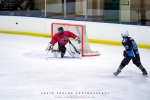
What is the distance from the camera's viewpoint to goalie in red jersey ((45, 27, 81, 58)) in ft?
36.8

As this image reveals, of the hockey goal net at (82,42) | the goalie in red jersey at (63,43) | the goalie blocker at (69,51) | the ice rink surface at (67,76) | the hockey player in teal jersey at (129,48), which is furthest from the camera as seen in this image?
the hockey goal net at (82,42)

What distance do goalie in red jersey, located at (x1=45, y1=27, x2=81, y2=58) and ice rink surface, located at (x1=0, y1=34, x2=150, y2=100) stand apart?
17 cm

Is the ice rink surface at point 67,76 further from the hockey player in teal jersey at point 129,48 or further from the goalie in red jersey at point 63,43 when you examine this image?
the hockey player in teal jersey at point 129,48

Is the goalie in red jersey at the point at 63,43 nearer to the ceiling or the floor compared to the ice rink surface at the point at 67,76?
nearer to the ceiling

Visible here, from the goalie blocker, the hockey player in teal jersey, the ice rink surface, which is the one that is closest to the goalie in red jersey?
Result: the goalie blocker

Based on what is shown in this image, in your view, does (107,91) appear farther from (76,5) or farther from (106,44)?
(76,5)

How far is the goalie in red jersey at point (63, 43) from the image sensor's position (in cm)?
1121

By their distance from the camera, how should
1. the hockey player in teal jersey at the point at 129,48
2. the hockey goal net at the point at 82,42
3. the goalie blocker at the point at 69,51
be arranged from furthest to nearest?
the hockey goal net at the point at 82,42
the goalie blocker at the point at 69,51
the hockey player in teal jersey at the point at 129,48

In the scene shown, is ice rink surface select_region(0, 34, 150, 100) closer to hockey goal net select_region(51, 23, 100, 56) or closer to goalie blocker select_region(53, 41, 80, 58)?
goalie blocker select_region(53, 41, 80, 58)

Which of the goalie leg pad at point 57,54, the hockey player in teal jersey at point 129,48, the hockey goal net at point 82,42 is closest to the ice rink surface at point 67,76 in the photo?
the goalie leg pad at point 57,54

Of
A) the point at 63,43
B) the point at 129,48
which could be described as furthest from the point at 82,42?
the point at 129,48

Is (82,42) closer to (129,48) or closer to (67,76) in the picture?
(67,76)

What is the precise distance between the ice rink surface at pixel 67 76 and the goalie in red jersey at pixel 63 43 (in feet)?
0.56

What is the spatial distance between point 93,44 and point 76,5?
1497 mm
